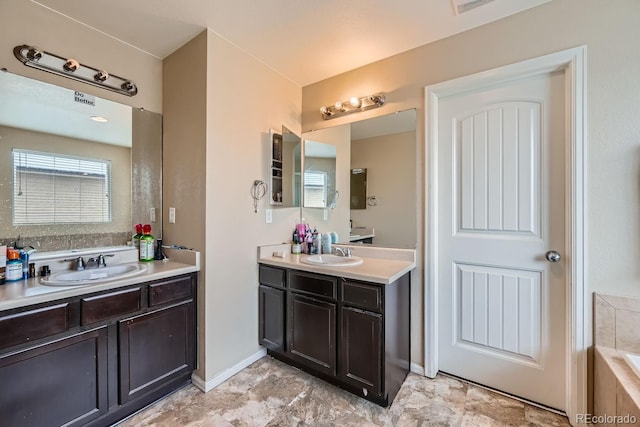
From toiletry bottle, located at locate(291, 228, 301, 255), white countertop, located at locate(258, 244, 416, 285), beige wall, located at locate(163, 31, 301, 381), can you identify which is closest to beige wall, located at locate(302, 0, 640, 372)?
white countertop, located at locate(258, 244, 416, 285)

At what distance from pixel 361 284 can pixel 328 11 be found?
1.71 m

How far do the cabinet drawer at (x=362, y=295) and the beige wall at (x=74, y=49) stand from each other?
6.68 feet

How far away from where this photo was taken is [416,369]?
2070mm

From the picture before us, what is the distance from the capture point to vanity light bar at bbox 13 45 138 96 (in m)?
1.61

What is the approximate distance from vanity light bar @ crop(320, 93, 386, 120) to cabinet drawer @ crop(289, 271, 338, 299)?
4.67 ft

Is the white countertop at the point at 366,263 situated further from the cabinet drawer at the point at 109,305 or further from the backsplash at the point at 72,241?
the backsplash at the point at 72,241

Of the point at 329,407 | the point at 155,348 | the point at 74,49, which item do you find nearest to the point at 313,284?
the point at 329,407

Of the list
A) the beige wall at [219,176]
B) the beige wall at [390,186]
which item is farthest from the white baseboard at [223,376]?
the beige wall at [390,186]

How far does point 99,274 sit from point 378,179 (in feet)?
6.90

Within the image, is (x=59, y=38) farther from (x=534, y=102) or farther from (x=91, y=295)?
(x=534, y=102)

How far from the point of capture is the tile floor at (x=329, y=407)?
1.62 metres

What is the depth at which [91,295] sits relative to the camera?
4.79 ft

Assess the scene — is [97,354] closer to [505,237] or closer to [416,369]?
[416,369]

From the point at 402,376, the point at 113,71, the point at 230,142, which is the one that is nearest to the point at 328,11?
the point at 230,142
